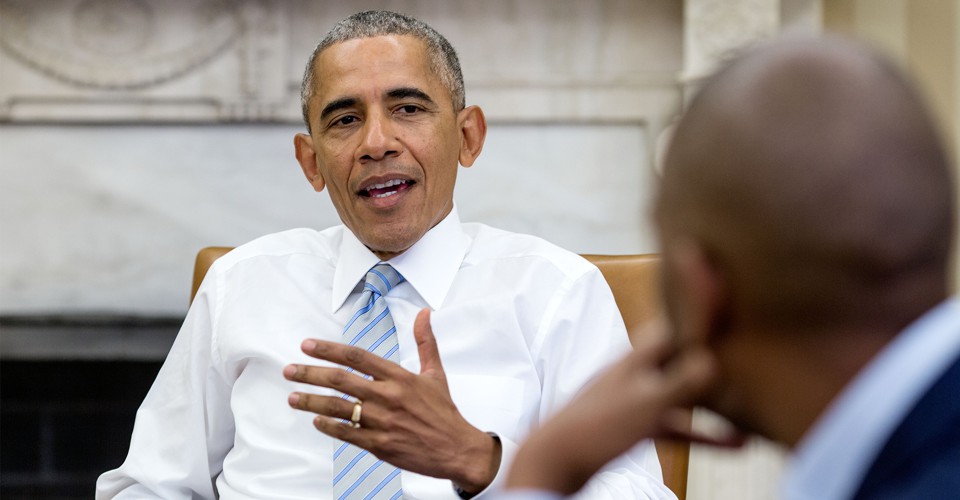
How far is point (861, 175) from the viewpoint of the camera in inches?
15.4

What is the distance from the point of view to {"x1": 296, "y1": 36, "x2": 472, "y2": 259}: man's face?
52.2 inches

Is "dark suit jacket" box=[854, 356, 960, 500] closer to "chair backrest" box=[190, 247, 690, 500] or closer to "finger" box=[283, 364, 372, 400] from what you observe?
"finger" box=[283, 364, 372, 400]

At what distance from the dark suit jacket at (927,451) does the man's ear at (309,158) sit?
1168mm

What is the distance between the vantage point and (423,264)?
1344 millimetres

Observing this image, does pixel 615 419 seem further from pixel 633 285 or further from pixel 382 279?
pixel 633 285

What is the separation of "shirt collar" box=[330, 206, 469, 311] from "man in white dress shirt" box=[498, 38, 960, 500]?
0.91 m

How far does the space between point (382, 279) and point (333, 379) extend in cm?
47

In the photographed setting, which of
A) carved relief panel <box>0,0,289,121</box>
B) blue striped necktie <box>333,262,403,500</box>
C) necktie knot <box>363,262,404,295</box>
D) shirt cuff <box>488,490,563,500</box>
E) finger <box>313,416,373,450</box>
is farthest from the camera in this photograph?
carved relief panel <box>0,0,289,121</box>

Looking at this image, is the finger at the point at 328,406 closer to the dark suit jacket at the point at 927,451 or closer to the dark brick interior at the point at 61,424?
the dark suit jacket at the point at 927,451

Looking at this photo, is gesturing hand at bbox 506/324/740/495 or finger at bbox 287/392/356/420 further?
finger at bbox 287/392/356/420

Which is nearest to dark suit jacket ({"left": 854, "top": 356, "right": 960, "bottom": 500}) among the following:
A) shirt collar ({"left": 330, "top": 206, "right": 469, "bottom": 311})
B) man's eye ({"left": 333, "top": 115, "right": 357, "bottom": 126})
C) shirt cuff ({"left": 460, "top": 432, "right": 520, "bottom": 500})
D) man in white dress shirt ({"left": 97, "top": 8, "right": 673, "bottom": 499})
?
shirt cuff ({"left": 460, "top": 432, "right": 520, "bottom": 500})

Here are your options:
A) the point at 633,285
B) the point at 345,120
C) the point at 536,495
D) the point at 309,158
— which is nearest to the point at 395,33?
the point at 345,120

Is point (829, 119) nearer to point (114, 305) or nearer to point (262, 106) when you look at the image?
point (262, 106)

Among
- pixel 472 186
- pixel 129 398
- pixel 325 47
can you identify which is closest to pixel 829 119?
pixel 325 47
